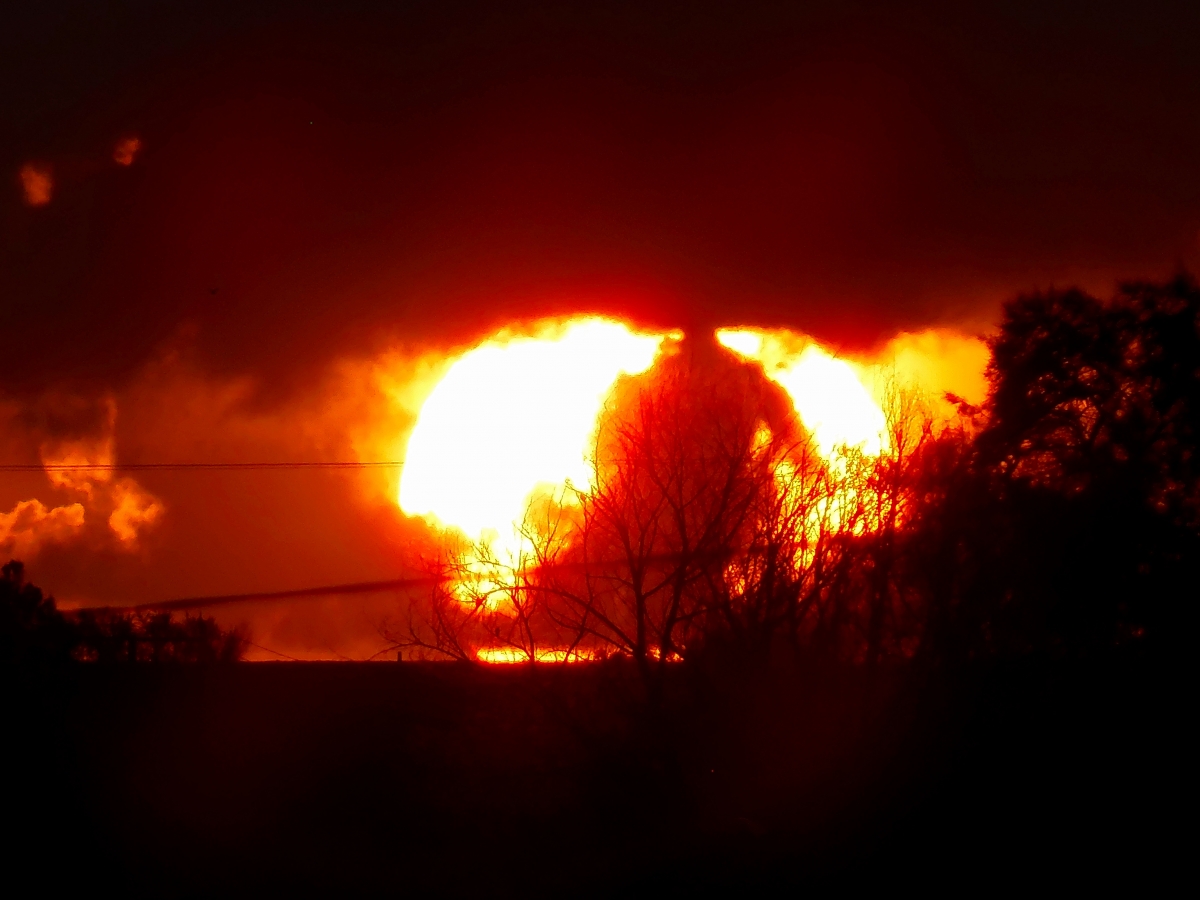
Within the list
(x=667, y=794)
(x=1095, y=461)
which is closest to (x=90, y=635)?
(x=667, y=794)

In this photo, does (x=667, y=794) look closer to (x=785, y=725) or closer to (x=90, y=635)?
(x=785, y=725)

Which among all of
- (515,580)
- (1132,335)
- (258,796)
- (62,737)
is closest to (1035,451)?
(1132,335)

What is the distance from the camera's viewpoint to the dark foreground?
2186 cm

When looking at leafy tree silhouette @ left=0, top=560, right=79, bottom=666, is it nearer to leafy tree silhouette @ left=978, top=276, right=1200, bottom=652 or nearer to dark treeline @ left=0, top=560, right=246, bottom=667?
dark treeline @ left=0, top=560, right=246, bottom=667

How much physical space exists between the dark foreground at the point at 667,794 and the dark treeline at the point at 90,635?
202 inches

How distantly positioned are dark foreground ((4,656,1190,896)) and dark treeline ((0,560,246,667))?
5135 millimetres

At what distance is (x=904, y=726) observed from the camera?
24703 millimetres

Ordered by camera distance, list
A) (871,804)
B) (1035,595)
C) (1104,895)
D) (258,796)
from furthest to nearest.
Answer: (258,796) → (1035,595) → (871,804) → (1104,895)

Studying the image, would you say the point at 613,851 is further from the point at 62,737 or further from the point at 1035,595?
the point at 62,737

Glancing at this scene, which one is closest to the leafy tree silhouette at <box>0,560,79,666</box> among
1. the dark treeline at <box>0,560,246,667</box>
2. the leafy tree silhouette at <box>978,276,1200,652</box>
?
the dark treeline at <box>0,560,246,667</box>

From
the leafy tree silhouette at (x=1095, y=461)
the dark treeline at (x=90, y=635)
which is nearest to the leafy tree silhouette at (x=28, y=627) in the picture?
the dark treeline at (x=90, y=635)

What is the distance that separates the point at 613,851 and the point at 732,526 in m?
6.27

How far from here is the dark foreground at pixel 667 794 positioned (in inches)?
861

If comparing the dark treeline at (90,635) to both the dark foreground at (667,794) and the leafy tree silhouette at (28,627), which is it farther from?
the dark foreground at (667,794)
